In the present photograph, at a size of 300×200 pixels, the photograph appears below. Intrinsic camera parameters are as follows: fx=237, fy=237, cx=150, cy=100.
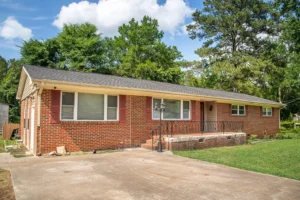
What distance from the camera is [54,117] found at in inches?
358

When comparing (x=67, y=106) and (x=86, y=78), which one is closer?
(x=67, y=106)

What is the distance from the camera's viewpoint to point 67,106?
9.52 m

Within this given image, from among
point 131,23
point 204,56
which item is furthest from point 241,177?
point 131,23

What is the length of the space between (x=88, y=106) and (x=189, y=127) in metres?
6.17

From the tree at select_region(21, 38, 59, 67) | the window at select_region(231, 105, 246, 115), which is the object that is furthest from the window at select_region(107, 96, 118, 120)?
the tree at select_region(21, 38, 59, 67)

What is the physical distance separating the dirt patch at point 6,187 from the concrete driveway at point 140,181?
0.40 ft

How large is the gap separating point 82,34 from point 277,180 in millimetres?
33189

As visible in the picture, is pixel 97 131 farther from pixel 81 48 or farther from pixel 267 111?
pixel 81 48

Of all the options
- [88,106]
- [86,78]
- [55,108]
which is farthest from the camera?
[86,78]

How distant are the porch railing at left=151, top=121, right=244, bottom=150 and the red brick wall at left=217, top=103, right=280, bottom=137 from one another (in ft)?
1.66

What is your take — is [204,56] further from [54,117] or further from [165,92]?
[54,117]

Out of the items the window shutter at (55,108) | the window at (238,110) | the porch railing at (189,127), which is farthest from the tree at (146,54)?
the window shutter at (55,108)

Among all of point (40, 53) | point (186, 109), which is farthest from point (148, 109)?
point (40, 53)

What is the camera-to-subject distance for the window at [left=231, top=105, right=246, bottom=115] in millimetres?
16844
